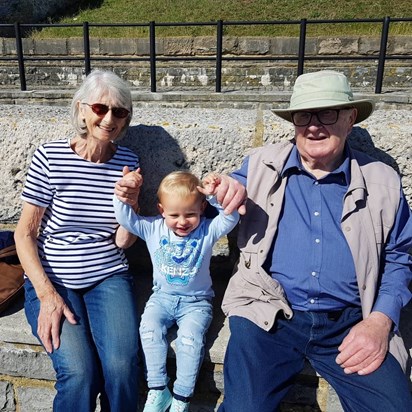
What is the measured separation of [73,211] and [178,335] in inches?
27.4

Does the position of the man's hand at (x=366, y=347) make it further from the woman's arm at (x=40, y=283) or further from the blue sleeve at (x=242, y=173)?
the woman's arm at (x=40, y=283)

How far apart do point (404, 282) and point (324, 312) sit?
1.09ft

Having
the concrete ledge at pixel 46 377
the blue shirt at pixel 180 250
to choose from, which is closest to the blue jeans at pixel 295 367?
the concrete ledge at pixel 46 377

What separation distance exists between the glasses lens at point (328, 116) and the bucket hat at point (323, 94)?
0.05 meters

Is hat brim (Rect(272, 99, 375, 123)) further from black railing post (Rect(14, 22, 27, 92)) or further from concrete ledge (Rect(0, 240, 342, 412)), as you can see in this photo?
black railing post (Rect(14, 22, 27, 92))

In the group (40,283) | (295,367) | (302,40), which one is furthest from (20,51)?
(295,367)

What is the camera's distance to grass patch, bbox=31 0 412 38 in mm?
11414

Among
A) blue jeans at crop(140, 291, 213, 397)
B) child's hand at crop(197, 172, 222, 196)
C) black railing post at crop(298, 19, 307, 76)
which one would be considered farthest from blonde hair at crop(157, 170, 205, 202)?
black railing post at crop(298, 19, 307, 76)

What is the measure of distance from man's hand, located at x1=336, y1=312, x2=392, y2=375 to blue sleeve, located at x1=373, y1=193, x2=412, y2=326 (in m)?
0.07

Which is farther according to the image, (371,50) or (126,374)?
(371,50)

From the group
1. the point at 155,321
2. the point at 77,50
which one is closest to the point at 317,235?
the point at 155,321

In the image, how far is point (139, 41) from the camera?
1111 centimetres

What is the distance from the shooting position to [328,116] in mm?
1878

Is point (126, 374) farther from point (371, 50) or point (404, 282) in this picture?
point (371, 50)
